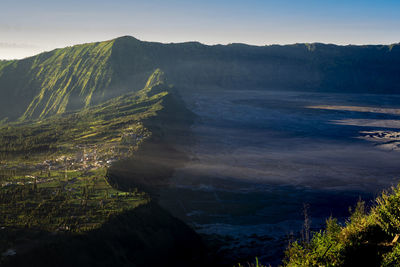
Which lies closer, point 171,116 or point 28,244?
point 28,244

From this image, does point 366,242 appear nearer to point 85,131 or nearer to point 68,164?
point 68,164

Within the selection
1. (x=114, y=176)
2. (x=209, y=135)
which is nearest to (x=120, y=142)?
(x=114, y=176)

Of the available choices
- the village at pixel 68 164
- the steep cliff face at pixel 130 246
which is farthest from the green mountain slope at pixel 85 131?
the steep cliff face at pixel 130 246

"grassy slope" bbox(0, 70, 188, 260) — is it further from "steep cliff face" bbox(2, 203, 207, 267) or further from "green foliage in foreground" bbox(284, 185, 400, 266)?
"green foliage in foreground" bbox(284, 185, 400, 266)

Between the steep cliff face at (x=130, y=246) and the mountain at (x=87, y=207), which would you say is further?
the mountain at (x=87, y=207)

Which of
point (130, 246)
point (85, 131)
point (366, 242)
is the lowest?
point (130, 246)

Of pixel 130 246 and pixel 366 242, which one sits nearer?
pixel 366 242

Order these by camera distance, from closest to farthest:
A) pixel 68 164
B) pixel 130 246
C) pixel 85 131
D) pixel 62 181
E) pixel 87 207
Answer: pixel 130 246
pixel 87 207
pixel 62 181
pixel 68 164
pixel 85 131

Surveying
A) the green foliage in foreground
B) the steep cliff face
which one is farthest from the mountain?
the green foliage in foreground

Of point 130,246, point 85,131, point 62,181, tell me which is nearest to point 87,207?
point 130,246

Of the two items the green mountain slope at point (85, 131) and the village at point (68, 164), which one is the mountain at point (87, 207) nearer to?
the village at point (68, 164)

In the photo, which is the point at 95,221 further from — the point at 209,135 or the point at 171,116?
the point at 171,116
